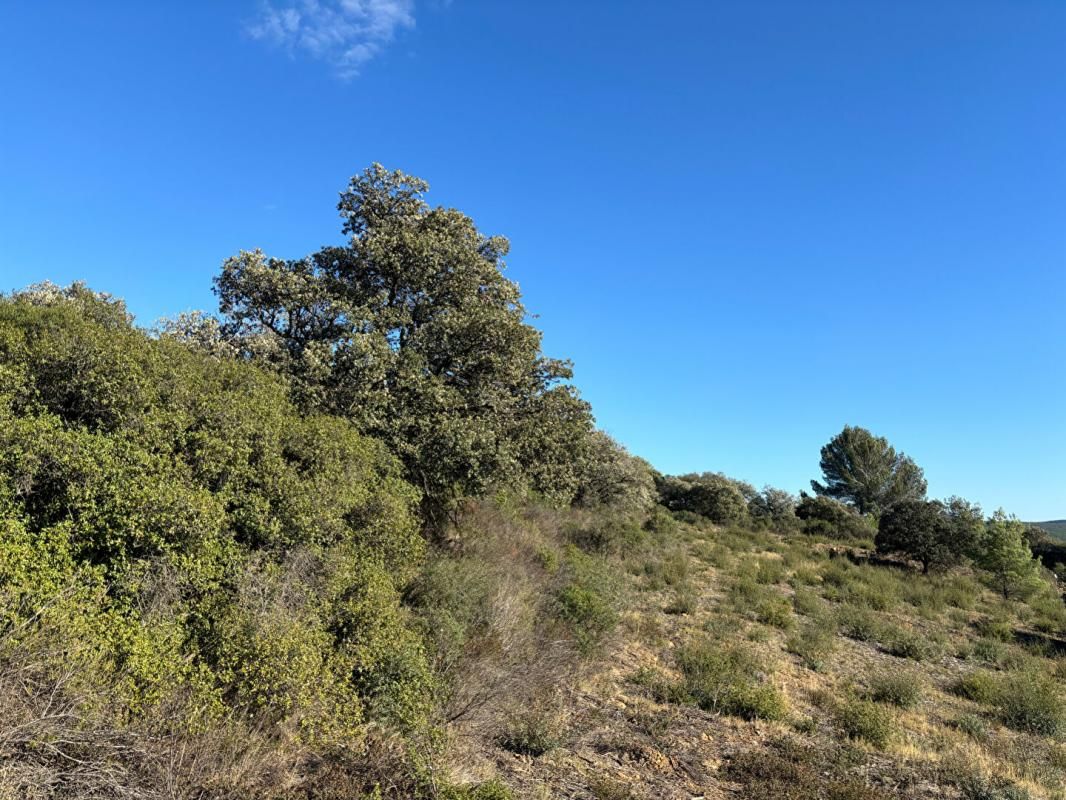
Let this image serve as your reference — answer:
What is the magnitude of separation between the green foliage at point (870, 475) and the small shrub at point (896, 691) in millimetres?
42993

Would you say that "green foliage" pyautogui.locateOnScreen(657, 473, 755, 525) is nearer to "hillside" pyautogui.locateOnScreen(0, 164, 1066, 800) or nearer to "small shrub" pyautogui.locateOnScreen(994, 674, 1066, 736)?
"hillside" pyautogui.locateOnScreen(0, 164, 1066, 800)

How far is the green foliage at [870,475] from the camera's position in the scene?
49.8 meters

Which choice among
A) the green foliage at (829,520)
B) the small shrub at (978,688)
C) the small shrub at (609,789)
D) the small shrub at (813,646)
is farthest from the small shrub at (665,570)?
the green foliage at (829,520)

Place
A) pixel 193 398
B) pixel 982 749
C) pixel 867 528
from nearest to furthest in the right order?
pixel 193 398 → pixel 982 749 → pixel 867 528

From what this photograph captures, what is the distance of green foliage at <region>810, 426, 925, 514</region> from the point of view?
163 feet

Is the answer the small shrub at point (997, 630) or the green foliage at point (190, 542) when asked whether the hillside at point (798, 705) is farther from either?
the green foliage at point (190, 542)

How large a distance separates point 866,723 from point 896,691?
2.48 meters

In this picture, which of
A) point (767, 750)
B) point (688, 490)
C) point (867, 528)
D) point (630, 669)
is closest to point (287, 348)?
point (630, 669)

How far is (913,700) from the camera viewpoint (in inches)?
421

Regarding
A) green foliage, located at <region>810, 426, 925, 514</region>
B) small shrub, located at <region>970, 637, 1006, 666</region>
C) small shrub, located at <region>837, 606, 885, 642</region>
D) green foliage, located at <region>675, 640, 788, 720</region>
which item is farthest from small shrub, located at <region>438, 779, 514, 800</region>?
green foliage, located at <region>810, 426, 925, 514</region>

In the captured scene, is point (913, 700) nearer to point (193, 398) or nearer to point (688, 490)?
point (193, 398)

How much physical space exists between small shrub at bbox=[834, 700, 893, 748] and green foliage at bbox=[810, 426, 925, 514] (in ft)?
148

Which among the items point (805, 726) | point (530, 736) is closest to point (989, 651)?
point (805, 726)

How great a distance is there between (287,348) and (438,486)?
15.8 feet
